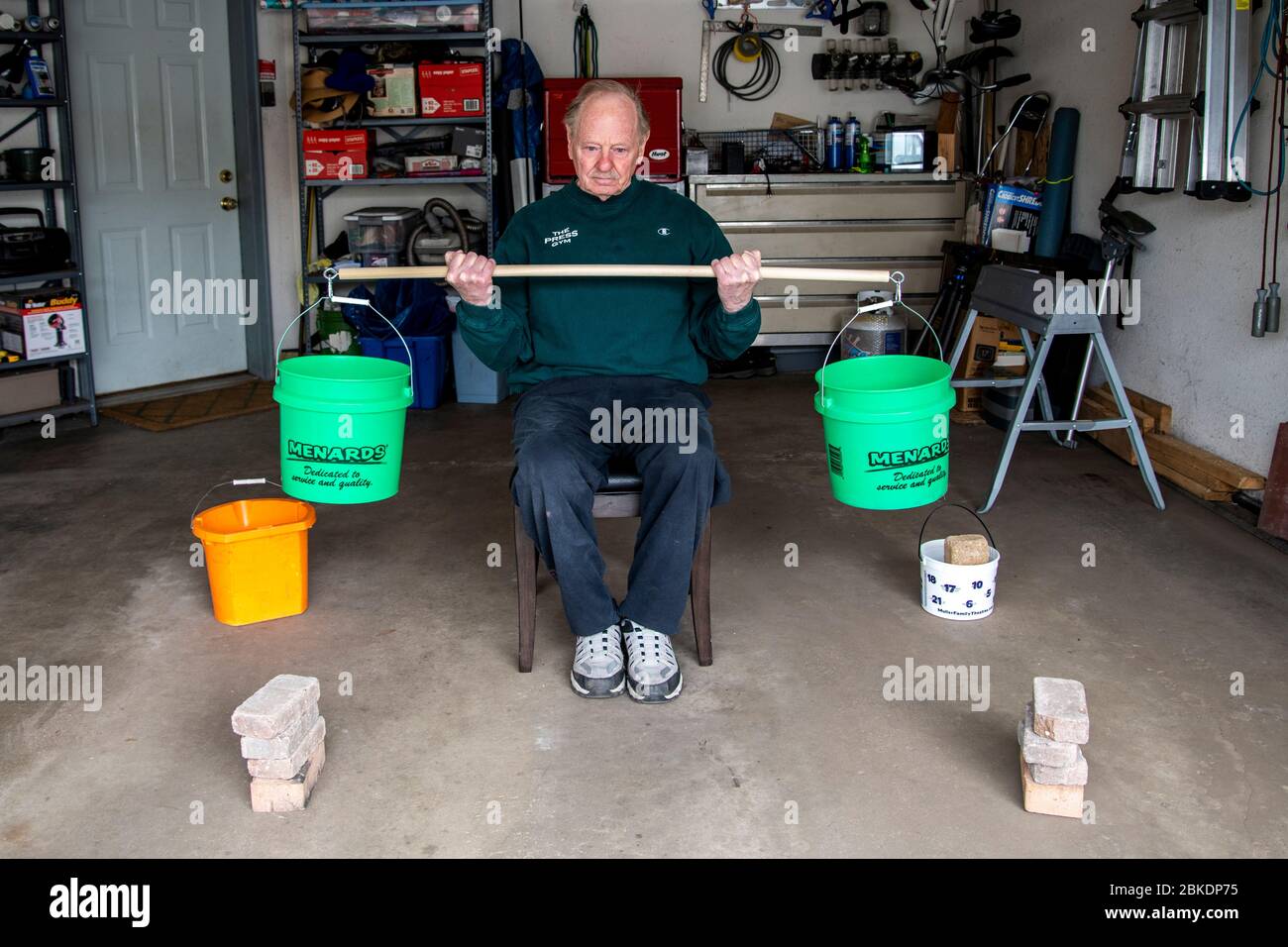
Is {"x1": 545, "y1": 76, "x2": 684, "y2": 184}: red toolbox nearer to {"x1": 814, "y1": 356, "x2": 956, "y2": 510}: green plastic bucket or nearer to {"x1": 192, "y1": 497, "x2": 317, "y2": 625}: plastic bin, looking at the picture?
{"x1": 192, "y1": 497, "x2": 317, "y2": 625}: plastic bin

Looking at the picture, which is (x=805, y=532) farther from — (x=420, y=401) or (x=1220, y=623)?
(x=420, y=401)

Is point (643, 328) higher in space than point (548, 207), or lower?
lower

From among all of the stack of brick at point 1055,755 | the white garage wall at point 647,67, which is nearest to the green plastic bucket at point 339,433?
the stack of brick at point 1055,755

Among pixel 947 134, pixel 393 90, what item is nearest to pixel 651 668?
pixel 393 90

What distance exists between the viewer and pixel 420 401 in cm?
589

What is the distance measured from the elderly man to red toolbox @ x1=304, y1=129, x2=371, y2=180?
133 inches

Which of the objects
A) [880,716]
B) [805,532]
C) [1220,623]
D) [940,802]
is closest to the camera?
[940,802]

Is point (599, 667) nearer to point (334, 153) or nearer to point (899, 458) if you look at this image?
point (899, 458)

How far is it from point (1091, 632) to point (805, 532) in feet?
3.44

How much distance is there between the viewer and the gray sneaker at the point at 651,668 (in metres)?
2.82

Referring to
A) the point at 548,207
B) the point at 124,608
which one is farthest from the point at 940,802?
the point at 124,608

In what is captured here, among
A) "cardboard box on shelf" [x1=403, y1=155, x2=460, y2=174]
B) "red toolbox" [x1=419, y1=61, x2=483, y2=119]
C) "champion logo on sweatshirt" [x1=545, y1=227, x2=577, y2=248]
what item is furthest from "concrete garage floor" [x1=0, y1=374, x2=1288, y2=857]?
"red toolbox" [x1=419, y1=61, x2=483, y2=119]

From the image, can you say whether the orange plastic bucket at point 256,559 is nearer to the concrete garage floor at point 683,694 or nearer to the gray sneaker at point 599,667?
the concrete garage floor at point 683,694

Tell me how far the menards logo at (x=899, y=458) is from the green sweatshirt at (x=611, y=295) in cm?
42
